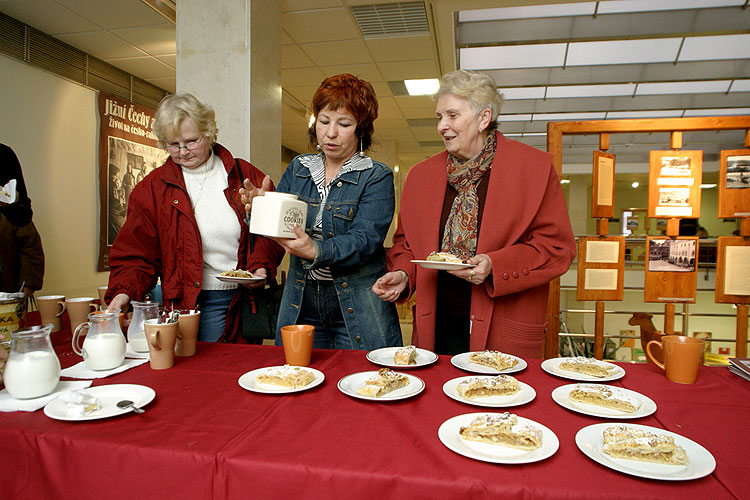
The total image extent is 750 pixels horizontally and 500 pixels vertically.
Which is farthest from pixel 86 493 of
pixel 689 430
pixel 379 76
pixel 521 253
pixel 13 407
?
pixel 379 76

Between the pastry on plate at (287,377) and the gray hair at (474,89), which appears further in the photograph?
the gray hair at (474,89)

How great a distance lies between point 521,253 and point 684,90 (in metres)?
7.36

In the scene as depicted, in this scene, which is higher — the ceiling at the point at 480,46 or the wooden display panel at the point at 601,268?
the ceiling at the point at 480,46

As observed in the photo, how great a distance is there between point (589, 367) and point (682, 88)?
25.0 ft

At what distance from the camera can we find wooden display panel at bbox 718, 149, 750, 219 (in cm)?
276

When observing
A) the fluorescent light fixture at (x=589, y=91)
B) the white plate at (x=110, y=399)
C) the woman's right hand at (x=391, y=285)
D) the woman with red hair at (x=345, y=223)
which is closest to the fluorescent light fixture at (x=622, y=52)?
the fluorescent light fixture at (x=589, y=91)

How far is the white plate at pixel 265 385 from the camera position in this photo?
1.09 metres

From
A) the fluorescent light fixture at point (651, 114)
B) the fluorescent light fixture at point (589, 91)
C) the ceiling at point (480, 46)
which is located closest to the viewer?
the ceiling at point (480, 46)

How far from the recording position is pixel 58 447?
887 millimetres

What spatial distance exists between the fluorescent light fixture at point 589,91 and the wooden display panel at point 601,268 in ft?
16.2

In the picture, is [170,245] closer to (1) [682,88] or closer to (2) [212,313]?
(2) [212,313]

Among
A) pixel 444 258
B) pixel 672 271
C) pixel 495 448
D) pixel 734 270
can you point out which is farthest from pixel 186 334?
pixel 734 270

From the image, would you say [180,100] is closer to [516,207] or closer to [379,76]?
[516,207]

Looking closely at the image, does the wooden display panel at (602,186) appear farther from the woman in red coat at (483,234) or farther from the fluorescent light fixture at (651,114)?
the fluorescent light fixture at (651,114)
